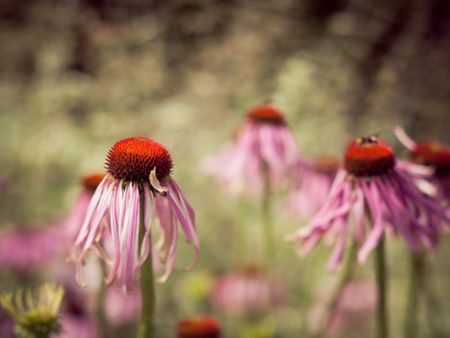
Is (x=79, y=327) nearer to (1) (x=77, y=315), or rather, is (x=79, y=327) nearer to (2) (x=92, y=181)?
(1) (x=77, y=315)

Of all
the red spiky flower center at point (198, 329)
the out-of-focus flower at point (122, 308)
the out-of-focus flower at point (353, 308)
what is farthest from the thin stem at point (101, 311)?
the out-of-focus flower at point (353, 308)

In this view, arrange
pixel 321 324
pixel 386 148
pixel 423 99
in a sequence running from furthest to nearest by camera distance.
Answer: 1. pixel 423 99
2. pixel 321 324
3. pixel 386 148

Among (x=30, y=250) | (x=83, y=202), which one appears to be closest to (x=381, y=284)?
(x=83, y=202)

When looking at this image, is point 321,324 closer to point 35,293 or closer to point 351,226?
point 351,226

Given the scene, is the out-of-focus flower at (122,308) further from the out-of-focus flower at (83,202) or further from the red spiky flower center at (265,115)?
the red spiky flower center at (265,115)

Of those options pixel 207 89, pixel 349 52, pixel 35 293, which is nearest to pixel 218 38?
pixel 207 89
